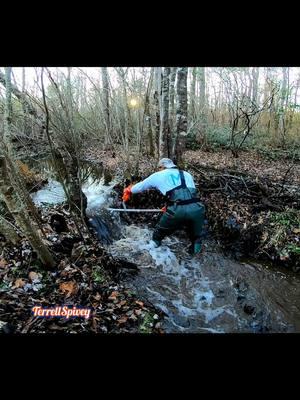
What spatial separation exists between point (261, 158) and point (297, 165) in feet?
5.65

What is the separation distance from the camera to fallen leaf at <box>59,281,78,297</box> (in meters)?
3.61

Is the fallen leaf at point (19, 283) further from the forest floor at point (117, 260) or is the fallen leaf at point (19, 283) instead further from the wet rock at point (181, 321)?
the wet rock at point (181, 321)

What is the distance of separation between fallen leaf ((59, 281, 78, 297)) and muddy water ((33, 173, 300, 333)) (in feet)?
3.93

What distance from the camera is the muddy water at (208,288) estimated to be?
4074 millimetres

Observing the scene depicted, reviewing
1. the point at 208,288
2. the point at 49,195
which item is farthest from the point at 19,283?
the point at 49,195

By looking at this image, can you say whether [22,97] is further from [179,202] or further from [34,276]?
[179,202]

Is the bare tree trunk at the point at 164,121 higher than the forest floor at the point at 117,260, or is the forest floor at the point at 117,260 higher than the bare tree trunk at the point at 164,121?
the bare tree trunk at the point at 164,121

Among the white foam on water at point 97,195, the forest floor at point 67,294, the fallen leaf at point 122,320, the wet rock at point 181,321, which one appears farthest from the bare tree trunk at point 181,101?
the fallen leaf at point 122,320

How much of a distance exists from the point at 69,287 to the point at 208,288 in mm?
2376

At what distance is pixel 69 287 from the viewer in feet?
12.1

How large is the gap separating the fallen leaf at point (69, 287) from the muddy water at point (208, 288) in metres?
1.20
